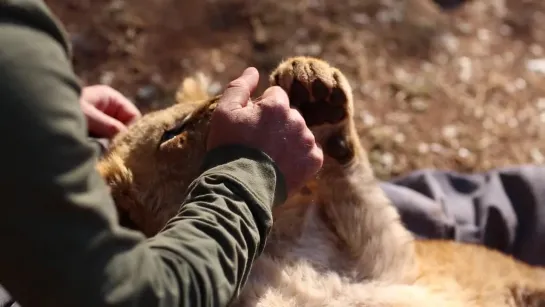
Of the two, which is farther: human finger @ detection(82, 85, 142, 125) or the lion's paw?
human finger @ detection(82, 85, 142, 125)

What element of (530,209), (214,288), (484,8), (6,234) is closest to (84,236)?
(6,234)

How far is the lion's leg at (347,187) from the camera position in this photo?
1512 millimetres

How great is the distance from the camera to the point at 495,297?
176cm

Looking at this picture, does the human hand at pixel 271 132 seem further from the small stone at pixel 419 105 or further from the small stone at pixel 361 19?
the small stone at pixel 361 19

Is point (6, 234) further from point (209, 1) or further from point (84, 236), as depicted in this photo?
point (209, 1)

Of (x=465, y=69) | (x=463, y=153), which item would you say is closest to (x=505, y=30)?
(x=465, y=69)

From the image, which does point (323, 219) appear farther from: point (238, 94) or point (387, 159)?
point (387, 159)

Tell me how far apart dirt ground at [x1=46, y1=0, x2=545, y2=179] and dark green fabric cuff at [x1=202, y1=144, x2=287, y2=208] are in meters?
1.67

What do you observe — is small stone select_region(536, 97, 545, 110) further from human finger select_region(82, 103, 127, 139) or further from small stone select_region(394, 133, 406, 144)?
human finger select_region(82, 103, 127, 139)

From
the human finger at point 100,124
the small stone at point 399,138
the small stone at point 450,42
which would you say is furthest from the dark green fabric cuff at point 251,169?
the small stone at point 450,42

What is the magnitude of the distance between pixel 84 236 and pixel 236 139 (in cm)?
42

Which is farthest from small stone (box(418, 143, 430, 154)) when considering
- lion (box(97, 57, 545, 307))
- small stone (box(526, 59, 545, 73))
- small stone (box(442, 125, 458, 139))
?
lion (box(97, 57, 545, 307))

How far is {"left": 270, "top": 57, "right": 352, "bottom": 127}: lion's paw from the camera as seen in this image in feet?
4.85

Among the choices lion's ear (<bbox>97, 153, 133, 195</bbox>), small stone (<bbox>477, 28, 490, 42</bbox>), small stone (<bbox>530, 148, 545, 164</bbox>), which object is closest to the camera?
lion's ear (<bbox>97, 153, 133, 195</bbox>)
